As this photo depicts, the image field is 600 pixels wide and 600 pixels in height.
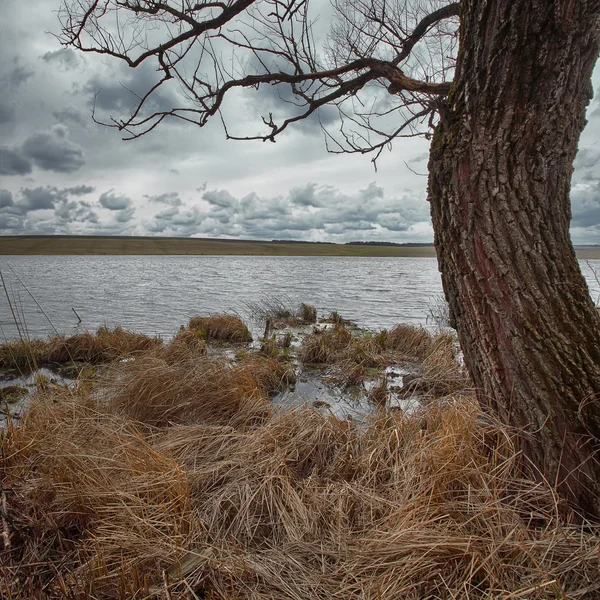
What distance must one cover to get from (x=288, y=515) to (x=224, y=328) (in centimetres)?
853

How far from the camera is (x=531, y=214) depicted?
2.35 metres

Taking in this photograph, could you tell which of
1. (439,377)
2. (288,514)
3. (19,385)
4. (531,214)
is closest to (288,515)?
(288,514)

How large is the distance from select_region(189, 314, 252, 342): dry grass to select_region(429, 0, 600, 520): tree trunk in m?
8.55

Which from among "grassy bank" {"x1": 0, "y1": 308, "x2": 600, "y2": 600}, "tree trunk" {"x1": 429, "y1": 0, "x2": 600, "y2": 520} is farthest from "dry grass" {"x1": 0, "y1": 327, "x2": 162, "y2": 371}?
"tree trunk" {"x1": 429, "y1": 0, "x2": 600, "y2": 520}

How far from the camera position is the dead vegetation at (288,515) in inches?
76.2

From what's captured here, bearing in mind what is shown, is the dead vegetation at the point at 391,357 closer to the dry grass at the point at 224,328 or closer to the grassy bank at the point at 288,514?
the dry grass at the point at 224,328

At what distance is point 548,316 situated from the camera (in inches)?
92.5

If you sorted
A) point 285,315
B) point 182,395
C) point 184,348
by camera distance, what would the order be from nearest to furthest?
point 182,395 → point 184,348 → point 285,315

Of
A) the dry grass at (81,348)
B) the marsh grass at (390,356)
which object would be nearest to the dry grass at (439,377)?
the marsh grass at (390,356)

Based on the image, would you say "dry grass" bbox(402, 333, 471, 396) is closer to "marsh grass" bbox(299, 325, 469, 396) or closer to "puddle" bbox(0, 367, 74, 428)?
"marsh grass" bbox(299, 325, 469, 396)

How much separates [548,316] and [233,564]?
2.09 meters

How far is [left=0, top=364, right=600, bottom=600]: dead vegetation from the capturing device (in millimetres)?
1935

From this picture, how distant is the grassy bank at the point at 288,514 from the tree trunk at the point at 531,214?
1.05 feet

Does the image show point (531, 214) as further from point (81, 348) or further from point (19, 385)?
point (81, 348)
